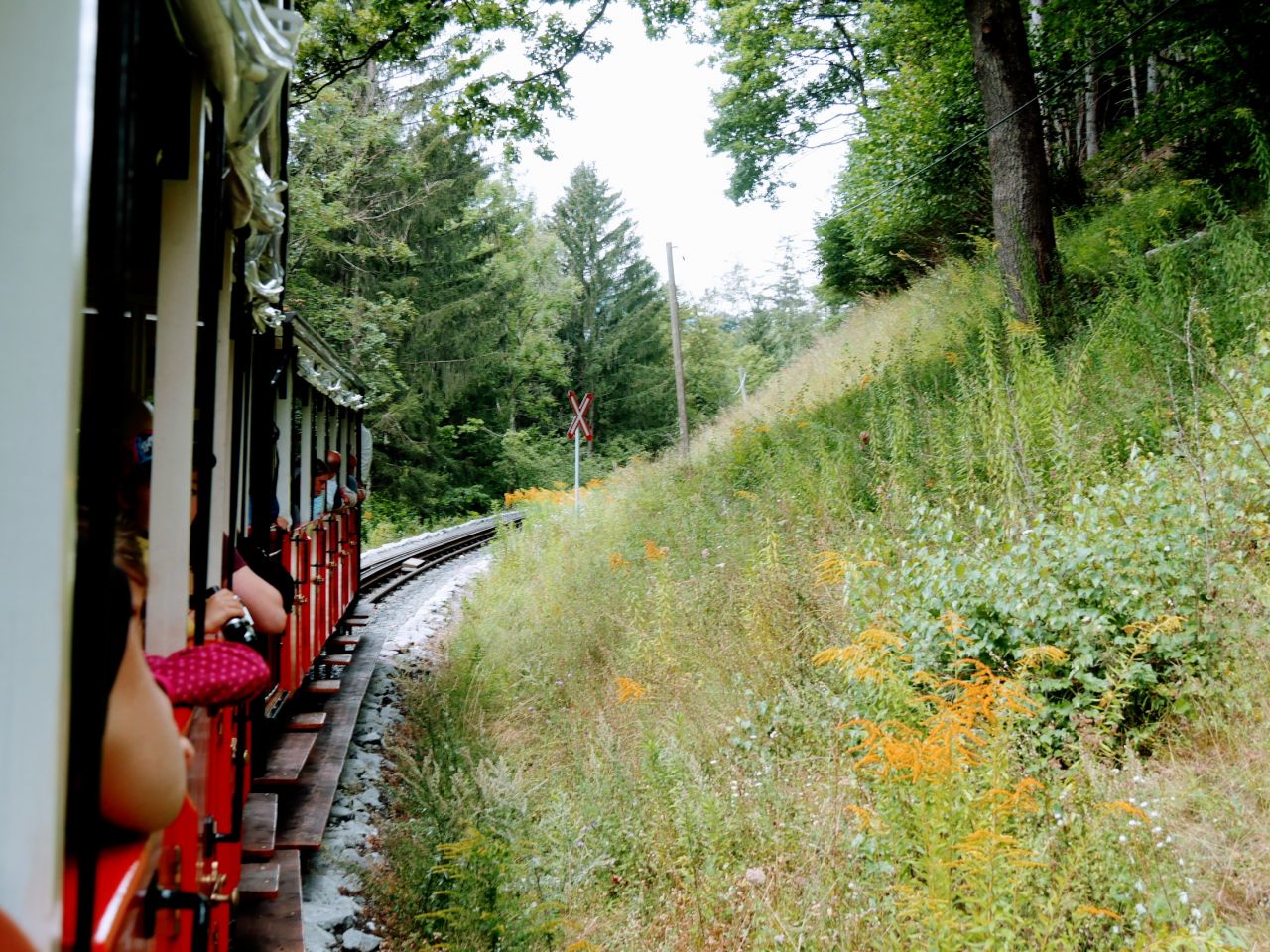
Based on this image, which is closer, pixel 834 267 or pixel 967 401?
pixel 967 401

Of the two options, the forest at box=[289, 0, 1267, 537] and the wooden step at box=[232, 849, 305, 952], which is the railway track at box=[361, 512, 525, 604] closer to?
the forest at box=[289, 0, 1267, 537]

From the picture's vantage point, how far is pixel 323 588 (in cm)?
760

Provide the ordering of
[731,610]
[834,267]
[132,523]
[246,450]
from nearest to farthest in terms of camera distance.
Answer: [132,523]
[246,450]
[731,610]
[834,267]

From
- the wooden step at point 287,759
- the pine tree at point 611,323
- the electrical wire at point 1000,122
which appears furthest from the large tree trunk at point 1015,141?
the pine tree at point 611,323

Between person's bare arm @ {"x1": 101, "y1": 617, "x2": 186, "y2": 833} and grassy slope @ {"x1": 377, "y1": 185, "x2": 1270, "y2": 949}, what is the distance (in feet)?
7.98

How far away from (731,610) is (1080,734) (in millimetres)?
3138

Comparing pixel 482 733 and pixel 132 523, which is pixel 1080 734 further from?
pixel 482 733

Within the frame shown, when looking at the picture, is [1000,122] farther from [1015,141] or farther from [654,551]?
[654,551]

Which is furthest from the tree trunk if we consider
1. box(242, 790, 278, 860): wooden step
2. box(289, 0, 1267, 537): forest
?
box(242, 790, 278, 860): wooden step

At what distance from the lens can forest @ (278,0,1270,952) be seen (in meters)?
3.45

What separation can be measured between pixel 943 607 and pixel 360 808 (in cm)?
399

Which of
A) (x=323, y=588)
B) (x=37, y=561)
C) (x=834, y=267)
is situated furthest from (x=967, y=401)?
(x=834, y=267)

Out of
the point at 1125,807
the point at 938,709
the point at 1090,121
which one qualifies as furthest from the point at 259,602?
the point at 1090,121

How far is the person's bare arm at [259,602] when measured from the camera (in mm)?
3541
